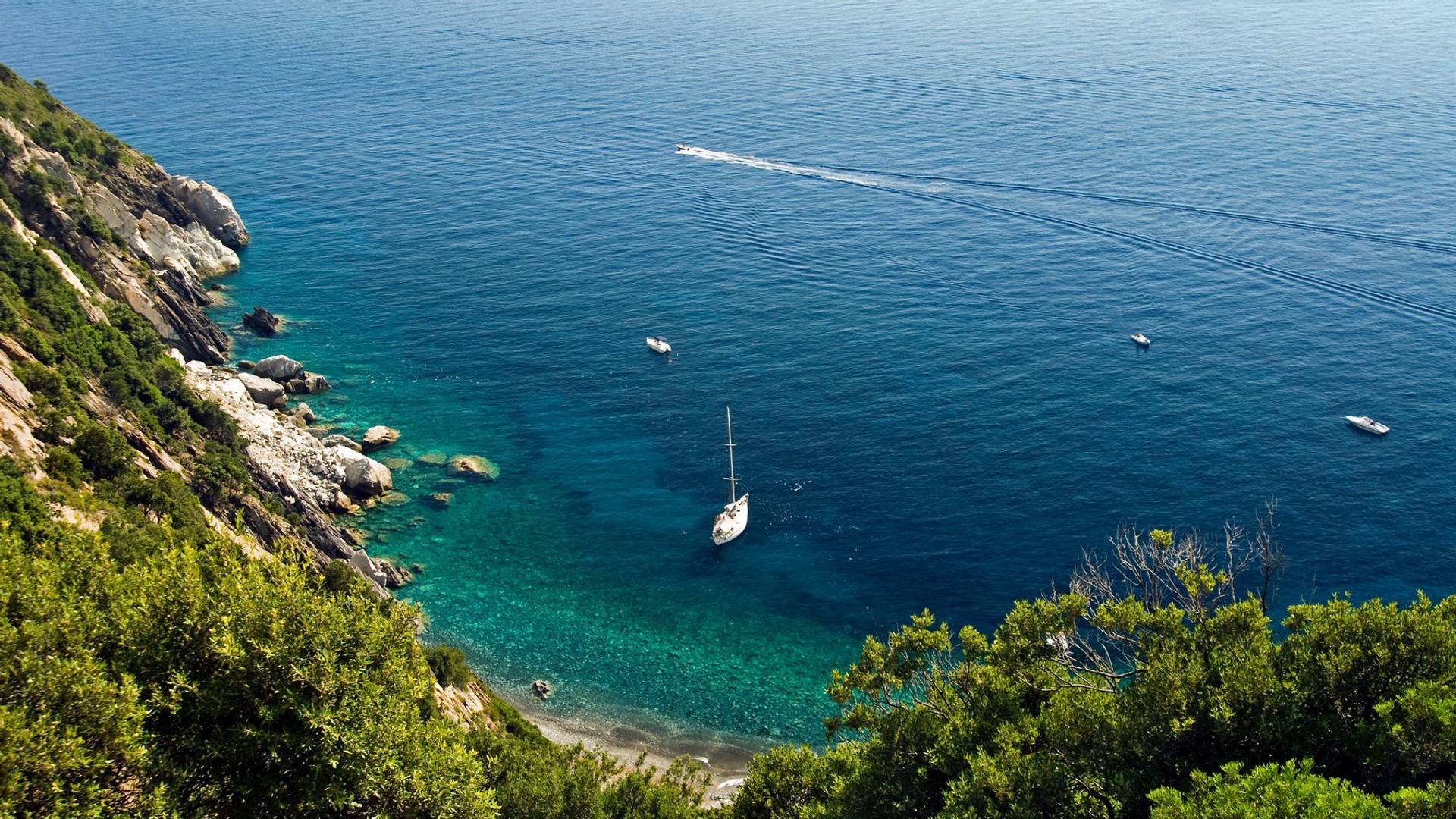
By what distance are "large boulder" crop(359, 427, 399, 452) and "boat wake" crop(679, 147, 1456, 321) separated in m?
78.7

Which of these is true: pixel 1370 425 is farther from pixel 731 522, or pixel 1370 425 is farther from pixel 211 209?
pixel 211 209

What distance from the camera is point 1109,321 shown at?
104 m

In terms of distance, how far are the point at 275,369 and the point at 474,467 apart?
80.1 ft

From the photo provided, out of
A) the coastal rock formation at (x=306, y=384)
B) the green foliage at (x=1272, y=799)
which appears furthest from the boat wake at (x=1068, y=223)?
the green foliage at (x=1272, y=799)

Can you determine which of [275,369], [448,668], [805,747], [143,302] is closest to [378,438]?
[275,369]

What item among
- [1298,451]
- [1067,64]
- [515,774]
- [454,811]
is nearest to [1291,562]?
[1298,451]

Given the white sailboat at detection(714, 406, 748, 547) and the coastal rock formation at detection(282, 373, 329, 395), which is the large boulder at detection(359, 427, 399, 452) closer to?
the coastal rock formation at detection(282, 373, 329, 395)

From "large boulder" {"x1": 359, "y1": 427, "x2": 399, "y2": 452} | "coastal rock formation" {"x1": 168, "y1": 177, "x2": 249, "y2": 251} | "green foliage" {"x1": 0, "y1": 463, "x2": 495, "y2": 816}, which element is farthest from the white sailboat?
"coastal rock formation" {"x1": 168, "y1": 177, "x2": 249, "y2": 251}

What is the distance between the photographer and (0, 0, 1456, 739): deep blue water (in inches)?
2844

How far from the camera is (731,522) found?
77188 millimetres

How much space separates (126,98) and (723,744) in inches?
7195

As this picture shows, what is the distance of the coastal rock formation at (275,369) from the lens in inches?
3696

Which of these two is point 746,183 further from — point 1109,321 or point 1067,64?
point 1067,64

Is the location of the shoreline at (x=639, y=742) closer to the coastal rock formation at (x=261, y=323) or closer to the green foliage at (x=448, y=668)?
the green foliage at (x=448, y=668)
